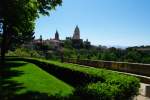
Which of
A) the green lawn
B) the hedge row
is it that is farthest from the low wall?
the green lawn

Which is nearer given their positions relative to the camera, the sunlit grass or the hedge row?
the hedge row

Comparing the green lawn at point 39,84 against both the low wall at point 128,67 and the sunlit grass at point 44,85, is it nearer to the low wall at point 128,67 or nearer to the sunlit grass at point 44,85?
the sunlit grass at point 44,85

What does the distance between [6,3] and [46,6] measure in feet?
44.5

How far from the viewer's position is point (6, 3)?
49.3 ft

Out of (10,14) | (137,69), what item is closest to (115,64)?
(137,69)

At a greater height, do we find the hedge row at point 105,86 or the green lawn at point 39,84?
the hedge row at point 105,86

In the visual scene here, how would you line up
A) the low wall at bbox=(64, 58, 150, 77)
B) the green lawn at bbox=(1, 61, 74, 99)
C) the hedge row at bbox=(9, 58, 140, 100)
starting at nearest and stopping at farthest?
the hedge row at bbox=(9, 58, 140, 100), the green lawn at bbox=(1, 61, 74, 99), the low wall at bbox=(64, 58, 150, 77)

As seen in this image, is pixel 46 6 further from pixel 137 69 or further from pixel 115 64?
pixel 137 69

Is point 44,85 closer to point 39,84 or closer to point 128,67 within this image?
point 39,84

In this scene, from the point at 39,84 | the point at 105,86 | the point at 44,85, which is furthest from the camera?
the point at 39,84

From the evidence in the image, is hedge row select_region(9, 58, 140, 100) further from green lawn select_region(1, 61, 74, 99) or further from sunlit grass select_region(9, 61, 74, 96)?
sunlit grass select_region(9, 61, 74, 96)

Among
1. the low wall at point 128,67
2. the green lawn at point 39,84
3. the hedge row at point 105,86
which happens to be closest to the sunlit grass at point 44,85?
the green lawn at point 39,84

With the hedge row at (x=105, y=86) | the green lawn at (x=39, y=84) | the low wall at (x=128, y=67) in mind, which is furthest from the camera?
the low wall at (x=128, y=67)

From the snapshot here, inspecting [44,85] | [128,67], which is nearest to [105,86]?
[44,85]
